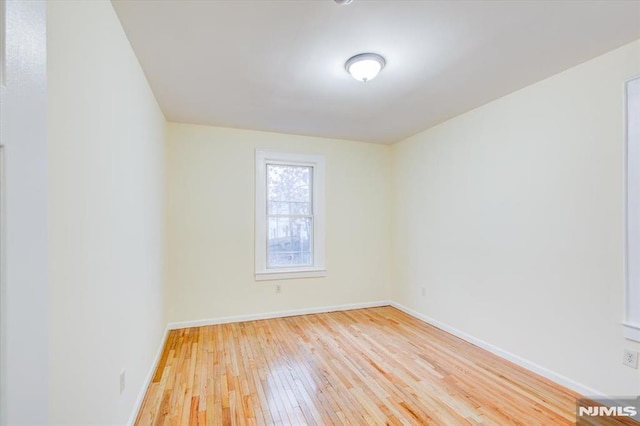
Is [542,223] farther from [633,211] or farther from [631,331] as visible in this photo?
[631,331]

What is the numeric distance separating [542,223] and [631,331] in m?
0.89

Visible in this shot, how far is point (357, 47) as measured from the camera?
1997mm

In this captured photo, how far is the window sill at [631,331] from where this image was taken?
74.5 inches

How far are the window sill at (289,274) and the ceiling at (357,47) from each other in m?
2.08

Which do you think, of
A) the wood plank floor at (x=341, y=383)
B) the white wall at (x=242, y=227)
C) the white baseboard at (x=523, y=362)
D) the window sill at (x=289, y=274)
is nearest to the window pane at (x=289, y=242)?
the window sill at (x=289, y=274)

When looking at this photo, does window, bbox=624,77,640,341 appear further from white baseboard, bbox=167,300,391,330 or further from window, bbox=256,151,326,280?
window, bbox=256,151,326,280

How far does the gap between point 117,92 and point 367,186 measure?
338 cm

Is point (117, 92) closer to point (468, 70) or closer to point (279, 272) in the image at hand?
point (468, 70)

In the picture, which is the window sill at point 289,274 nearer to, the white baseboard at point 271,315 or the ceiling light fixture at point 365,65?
the white baseboard at point 271,315

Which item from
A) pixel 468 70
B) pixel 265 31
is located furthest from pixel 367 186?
pixel 265 31

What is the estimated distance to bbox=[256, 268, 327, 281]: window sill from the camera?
12.8 feet

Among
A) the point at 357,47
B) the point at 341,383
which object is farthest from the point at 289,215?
the point at 357,47

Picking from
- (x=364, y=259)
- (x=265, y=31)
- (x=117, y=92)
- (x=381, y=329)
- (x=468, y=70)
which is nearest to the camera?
(x=117, y=92)

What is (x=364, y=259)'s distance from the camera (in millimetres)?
4441
